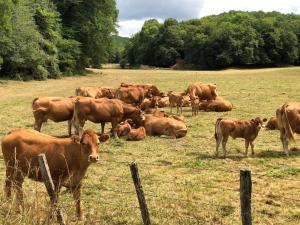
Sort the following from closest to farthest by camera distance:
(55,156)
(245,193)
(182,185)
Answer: (245,193) < (55,156) < (182,185)

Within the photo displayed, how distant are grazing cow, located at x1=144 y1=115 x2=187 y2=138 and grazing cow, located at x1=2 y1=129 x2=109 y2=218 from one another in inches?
285

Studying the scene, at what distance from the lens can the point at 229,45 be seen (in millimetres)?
80250

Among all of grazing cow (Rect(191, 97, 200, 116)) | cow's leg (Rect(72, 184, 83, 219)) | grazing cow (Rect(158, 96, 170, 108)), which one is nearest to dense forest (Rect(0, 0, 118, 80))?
grazing cow (Rect(158, 96, 170, 108))

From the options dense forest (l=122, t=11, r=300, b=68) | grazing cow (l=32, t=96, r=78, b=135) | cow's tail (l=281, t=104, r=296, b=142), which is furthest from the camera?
dense forest (l=122, t=11, r=300, b=68)

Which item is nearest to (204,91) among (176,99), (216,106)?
(216,106)

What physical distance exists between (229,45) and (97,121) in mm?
68795

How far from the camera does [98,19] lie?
173 feet

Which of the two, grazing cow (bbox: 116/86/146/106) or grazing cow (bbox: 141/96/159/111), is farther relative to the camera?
grazing cow (bbox: 141/96/159/111)

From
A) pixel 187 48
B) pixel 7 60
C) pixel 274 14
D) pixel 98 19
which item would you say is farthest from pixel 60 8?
pixel 274 14

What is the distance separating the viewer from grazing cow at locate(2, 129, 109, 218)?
7430mm

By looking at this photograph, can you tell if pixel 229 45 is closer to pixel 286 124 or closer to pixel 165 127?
pixel 165 127

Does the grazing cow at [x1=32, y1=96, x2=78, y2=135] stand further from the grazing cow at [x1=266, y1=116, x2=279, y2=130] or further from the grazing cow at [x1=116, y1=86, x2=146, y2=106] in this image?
the grazing cow at [x1=266, y1=116, x2=279, y2=130]

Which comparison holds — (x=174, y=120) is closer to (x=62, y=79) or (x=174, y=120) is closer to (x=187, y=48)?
(x=62, y=79)

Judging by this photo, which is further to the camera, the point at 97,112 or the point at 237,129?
the point at 97,112
